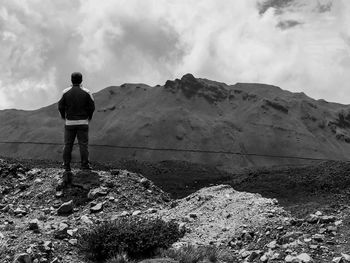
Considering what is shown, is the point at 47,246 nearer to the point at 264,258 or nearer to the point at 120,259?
the point at 120,259

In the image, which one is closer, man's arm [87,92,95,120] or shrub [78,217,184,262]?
shrub [78,217,184,262]

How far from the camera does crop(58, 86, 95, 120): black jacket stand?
14711 millimetres

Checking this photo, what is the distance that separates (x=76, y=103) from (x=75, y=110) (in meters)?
0.21

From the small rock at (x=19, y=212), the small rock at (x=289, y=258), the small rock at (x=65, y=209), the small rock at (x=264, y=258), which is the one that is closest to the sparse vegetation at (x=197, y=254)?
the small rock at (x=264, y=258)

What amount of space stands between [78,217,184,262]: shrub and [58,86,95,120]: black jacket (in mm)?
5643

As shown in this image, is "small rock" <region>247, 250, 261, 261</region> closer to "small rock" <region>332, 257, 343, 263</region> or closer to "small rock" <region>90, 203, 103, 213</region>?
"small rock" <region>332, 257, 343, 263</region>

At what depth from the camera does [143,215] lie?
41.0 feet

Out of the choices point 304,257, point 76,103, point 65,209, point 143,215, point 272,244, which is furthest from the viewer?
point 76,103

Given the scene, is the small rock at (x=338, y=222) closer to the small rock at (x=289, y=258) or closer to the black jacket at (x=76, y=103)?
the small rock at (x=289, y=258)

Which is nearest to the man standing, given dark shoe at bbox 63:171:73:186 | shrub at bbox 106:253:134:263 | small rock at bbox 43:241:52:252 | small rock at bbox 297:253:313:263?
dark shoe at bbox 63:171:73:186

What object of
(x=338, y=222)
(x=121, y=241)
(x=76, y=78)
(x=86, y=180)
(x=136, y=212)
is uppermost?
(x=76, y=78)

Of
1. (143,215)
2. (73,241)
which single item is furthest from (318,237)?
(143,215)

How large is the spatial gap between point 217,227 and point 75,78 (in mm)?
6434

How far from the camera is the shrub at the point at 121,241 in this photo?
9.11 metres
